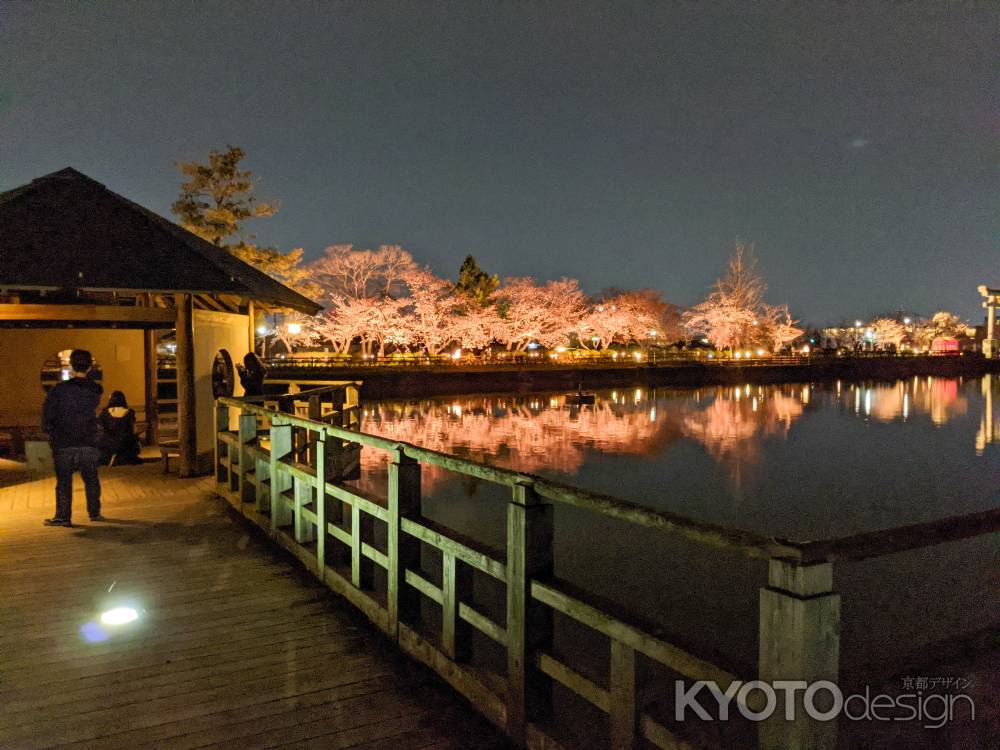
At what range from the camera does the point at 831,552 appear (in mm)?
1803

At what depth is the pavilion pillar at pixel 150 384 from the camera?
13.1 metres

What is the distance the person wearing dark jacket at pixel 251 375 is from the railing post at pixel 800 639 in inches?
395

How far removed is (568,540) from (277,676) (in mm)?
7516

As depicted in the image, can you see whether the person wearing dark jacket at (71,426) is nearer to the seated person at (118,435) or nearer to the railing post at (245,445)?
the railing post at (245,445)

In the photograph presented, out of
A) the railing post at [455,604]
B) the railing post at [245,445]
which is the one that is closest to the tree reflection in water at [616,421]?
the railing post at [245,445]

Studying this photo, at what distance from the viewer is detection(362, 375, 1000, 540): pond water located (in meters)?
14.5

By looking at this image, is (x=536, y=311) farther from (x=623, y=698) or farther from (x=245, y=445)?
(x=623, y=698)

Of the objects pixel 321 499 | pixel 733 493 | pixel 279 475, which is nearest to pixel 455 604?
pixel 321 499

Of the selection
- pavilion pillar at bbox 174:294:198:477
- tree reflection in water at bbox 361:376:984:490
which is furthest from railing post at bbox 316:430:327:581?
tree reflection in water at bbox 361:376:984:490

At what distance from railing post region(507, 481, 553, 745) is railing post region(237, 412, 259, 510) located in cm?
469

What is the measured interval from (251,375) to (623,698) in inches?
379

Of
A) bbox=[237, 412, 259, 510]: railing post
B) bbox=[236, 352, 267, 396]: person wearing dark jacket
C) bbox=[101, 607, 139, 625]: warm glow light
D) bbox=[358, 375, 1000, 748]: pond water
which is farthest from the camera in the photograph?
bbox=[236, 352, 267, 396]: person wearing dark jacket

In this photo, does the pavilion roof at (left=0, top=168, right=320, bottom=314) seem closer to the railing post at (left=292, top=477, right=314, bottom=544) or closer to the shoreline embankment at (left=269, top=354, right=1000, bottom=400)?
the railing post at (left=292, top=477, right=314, bottom=544)

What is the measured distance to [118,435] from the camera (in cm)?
1063
